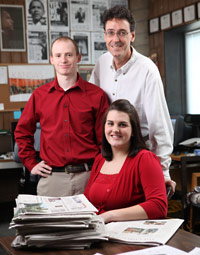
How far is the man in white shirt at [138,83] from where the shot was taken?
1984 mm

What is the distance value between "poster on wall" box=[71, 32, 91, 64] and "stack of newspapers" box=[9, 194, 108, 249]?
4409 mm

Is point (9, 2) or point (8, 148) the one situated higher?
point (9, 2)

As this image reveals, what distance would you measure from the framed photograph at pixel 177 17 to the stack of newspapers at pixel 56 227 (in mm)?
4209

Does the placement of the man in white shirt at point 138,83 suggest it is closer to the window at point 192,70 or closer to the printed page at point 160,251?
the printed page at point 160,251

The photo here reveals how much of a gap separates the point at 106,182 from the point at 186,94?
4.08m

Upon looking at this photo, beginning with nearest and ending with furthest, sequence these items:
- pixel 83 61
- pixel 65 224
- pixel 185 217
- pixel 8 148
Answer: pixel 65 224 < pixel 185 217 < pixel 8 148 < pixel 83 61

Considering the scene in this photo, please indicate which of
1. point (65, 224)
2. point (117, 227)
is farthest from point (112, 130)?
point (65, 224)

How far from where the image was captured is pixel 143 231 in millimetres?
1319

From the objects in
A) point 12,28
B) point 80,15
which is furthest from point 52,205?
point 80,15

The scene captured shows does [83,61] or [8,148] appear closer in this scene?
[8,148]

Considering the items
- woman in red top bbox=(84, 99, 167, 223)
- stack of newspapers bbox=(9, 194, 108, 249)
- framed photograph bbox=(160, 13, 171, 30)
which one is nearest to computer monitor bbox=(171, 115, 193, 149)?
framed photograph bbox=(160, 13, 171, 30)

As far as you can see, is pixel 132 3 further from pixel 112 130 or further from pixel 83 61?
pixel 112 130

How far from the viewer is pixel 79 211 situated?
1.23m

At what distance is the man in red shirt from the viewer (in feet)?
6.81
